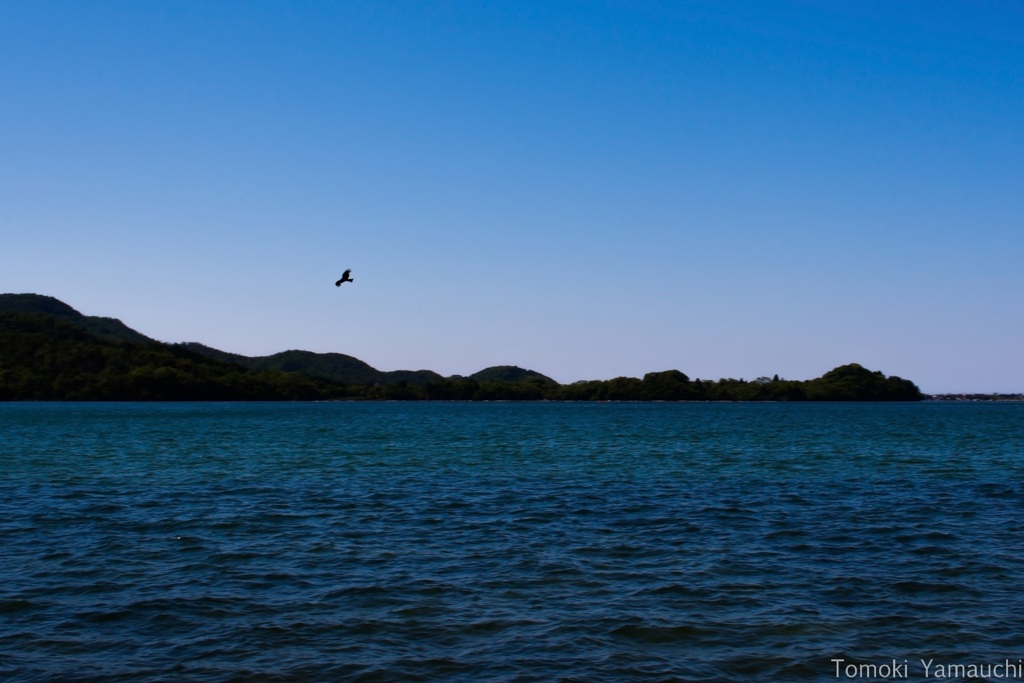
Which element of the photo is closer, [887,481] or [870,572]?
[870,572]

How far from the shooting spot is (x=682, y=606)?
18672 millimetres

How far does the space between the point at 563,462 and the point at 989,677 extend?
42.6 meters

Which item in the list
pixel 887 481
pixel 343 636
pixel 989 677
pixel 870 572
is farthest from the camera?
pixel 887 481

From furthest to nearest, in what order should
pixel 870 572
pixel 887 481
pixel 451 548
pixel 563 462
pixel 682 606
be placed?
pixel 563 462
pixel 887 481
pixel 451 548
pixel 870 572
pixel 682 606

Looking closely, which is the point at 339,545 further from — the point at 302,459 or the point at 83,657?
the point at 302,459

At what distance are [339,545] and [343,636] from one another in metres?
8.83

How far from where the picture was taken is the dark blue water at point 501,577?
15.5 metres

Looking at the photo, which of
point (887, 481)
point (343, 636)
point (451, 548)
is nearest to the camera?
point (343, 636)

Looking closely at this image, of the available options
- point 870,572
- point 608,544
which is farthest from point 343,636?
point 870,572

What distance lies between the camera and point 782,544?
25578 mm

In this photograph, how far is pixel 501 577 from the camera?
69.8ft

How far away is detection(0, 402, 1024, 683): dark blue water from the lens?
15.5 meters

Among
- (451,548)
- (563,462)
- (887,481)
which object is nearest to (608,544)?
(451,548)

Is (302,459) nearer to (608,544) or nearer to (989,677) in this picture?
(608,544)
